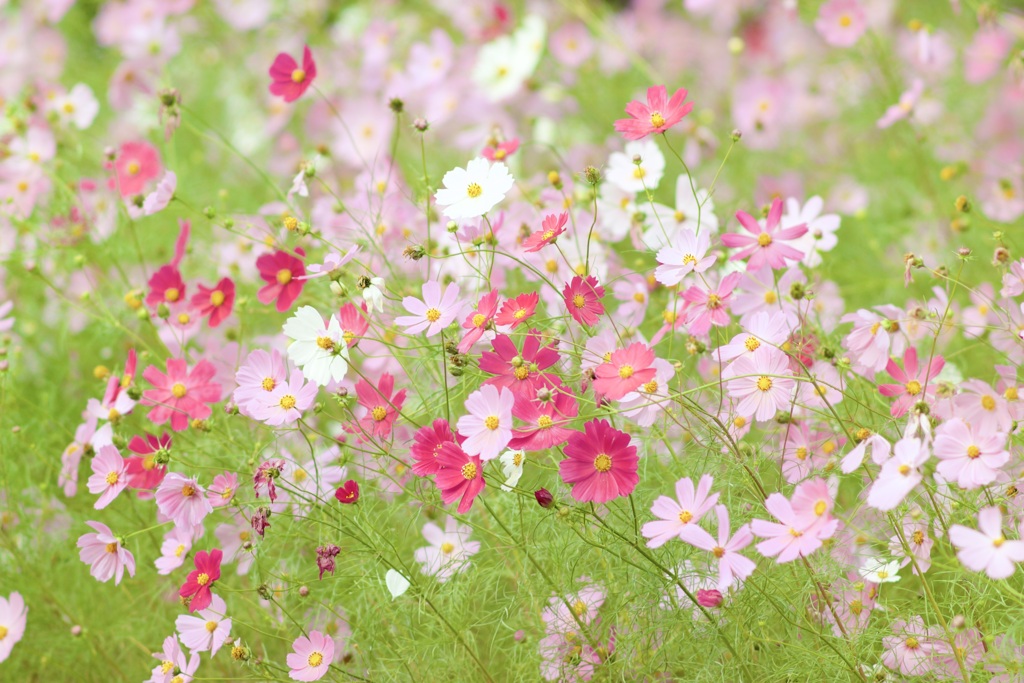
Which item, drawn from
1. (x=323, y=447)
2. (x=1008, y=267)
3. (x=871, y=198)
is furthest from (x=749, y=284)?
(x=871, y=198)

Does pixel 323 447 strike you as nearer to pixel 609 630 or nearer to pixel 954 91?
pixel 609 630

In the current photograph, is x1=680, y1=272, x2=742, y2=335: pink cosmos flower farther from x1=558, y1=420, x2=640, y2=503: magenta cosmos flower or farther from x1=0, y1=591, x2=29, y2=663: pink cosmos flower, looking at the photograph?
x1=0, y1=591, x2=29, y2=663: pink cosmos flower

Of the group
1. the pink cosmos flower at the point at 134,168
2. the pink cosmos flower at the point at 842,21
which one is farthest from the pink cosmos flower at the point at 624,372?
the pink cosmos flower at the point at 842,21

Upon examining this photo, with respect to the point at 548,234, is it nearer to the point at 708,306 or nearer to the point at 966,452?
the point at 708,306

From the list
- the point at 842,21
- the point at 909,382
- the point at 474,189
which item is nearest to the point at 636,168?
the point at 474,189

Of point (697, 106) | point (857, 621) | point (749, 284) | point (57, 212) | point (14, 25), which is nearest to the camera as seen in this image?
point (857, 621)

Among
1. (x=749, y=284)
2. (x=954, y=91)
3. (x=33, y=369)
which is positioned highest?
(x=954, y=91)

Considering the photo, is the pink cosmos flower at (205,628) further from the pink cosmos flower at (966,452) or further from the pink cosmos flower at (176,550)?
the pink cosmos flower at (966,452)
